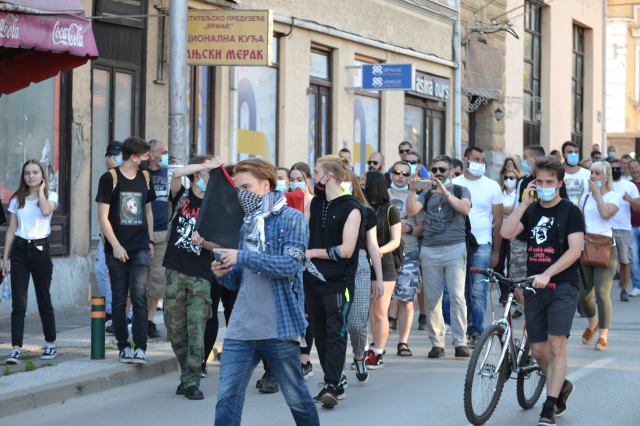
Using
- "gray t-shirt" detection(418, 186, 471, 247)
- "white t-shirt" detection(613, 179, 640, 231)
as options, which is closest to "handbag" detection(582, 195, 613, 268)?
"gray t-shirt" detection(418, 186, 471, 247)

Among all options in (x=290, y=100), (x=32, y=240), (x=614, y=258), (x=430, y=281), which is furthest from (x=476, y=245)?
(x=290, y=100)

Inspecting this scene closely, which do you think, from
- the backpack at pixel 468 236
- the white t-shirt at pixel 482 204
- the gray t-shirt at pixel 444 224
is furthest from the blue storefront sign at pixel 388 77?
→ the gray t-shirt at pixel 444 224

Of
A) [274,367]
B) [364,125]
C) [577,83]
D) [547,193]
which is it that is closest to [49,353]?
[274,367]

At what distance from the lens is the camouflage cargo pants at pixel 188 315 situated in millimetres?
7137

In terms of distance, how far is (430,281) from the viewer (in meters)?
9.22

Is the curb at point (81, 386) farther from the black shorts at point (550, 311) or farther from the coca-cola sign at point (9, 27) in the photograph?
the black shorts at point (550, 311)

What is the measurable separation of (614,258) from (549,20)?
1803 centimetres

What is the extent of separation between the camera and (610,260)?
10.4 meters

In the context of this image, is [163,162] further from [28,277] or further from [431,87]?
[431,87]

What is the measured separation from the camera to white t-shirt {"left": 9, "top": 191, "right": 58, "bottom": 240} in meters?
8.34

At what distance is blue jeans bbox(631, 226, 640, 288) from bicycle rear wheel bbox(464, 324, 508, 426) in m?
9.10

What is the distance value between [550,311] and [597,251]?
411 cm

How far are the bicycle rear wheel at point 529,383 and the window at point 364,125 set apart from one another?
11686mm

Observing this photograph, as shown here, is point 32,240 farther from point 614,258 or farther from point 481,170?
point 614,258
